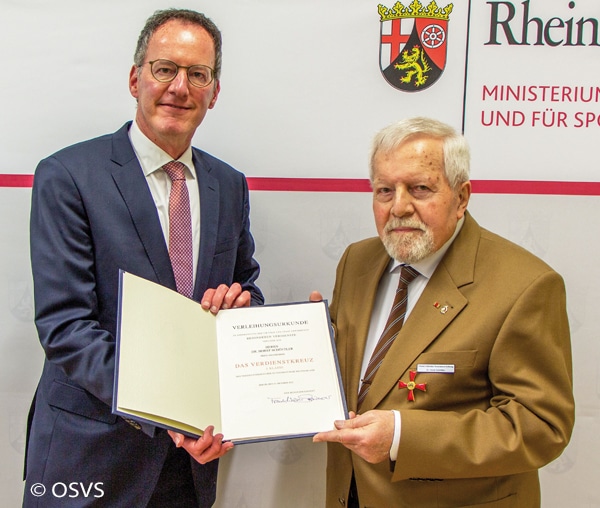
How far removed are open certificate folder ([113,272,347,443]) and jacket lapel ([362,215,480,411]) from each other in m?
0.13

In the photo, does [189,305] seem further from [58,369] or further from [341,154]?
[341,154]

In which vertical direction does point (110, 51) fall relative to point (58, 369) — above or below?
above

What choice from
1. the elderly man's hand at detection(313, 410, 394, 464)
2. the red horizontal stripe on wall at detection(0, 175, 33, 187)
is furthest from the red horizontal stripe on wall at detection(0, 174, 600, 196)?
the elderly man's hand at detection(313, 410, 394, 464)

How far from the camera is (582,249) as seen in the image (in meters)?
2.09

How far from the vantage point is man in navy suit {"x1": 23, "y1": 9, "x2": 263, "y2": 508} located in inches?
60.1

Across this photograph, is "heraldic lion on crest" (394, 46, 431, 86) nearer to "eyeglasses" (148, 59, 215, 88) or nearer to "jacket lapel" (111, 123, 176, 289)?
"eyeglasses" (148, 59, 215, 88)

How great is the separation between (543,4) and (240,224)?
4.29 feet

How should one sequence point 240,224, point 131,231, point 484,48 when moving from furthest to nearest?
1. point 484,48
2. point 240,224
3. point 131,231

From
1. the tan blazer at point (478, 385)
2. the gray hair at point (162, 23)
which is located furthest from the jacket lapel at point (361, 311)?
the gray hair at point (162, 23)

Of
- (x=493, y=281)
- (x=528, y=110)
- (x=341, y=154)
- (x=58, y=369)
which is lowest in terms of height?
(x=58, y=369)

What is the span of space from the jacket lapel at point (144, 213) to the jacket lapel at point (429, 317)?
64 cm

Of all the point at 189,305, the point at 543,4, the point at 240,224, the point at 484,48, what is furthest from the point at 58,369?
the point at 543,4
